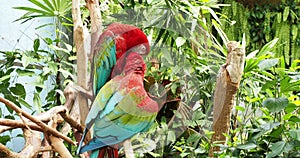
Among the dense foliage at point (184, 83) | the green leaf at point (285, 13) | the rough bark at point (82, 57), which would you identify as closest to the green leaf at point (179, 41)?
the dense foliage at point (184, 83)

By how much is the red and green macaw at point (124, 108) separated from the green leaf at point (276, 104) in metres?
0.31

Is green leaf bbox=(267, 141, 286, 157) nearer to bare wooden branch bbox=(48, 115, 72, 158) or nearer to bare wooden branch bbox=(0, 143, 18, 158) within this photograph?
bare wooden branch bbox=(48, 115, 72, 158)

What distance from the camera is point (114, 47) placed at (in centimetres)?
109

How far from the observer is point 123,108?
1064mm

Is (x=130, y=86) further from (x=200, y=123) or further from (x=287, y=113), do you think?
(x=287, y=113)

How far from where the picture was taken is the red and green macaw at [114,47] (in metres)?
1.09

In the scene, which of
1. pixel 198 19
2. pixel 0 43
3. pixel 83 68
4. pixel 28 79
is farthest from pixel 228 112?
pixel 0 43

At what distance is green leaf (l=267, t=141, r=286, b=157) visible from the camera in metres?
1.14

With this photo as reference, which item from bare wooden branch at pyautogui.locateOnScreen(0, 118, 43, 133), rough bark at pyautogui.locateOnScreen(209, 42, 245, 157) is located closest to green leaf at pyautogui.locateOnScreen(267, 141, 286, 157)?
rough bark at pyautogui.locateOnScreen(209, 42, 245, 157)

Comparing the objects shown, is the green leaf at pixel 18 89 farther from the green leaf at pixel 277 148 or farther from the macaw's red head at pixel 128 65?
the green leaf at pixel 277 148

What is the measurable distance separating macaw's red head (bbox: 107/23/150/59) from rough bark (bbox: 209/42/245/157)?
0.27 m

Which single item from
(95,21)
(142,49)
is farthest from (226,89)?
(95,21)

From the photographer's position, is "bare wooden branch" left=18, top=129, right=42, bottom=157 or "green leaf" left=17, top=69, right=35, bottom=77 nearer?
"bare wooden branch" left=18, top=129, right=42, bottom=157

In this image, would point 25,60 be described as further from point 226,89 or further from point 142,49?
point 226,89
